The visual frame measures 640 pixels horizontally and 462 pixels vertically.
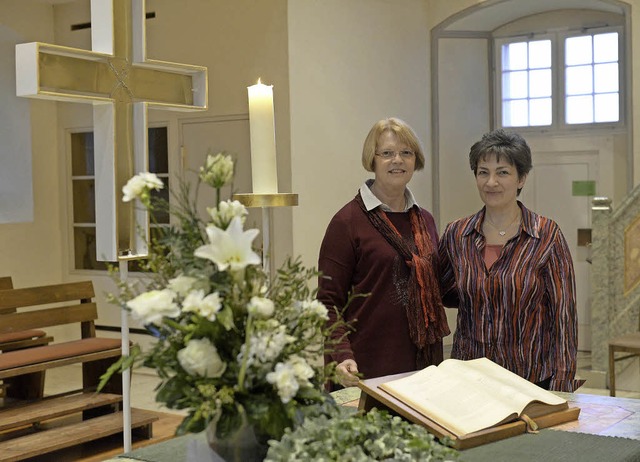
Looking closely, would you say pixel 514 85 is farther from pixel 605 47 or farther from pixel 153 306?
pixel 153 306

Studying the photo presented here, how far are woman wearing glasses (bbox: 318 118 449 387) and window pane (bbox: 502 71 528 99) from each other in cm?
565

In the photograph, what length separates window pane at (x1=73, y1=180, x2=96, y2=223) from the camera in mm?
8758

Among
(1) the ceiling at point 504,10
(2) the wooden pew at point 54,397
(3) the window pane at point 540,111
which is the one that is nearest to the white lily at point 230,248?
(2) the wooden pew at point 54,397

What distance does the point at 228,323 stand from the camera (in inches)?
53.5

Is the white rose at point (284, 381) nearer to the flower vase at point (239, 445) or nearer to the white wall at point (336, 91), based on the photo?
the flower vase at point (239, 445)

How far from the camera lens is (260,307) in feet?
4.41

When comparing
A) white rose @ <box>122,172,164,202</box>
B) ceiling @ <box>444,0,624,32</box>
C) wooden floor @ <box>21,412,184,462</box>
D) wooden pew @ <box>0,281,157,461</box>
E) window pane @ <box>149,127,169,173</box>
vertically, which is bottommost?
wooden floor @ <box>21,412,184,462</box>

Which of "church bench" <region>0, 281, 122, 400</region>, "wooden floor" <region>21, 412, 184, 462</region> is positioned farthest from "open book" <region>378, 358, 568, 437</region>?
"church bench" <region>0, 281, 122, 400</region>

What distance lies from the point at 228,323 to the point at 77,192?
7.78 m

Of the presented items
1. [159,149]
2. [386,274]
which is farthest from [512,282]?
[159,149]

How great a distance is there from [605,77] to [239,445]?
281 inches

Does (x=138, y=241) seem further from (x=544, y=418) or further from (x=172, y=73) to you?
(x=544, y=418)

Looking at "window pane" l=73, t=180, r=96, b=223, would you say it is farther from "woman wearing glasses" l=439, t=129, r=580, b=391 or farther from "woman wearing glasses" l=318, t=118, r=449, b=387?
"woman wearing glasses" l=439, t=129, r=580, b=391

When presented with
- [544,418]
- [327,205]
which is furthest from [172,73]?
[327,205]
